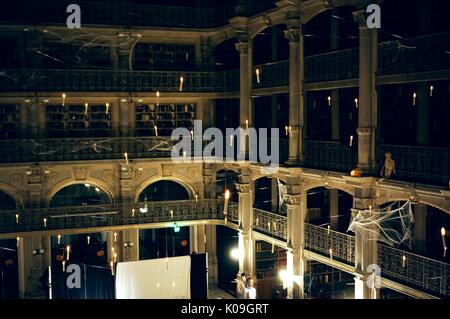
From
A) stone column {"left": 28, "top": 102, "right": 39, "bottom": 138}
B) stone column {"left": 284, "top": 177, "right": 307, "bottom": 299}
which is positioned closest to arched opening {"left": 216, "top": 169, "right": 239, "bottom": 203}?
stone column {"left": 284, "top": 177, "right": 307, "bottom": 299}

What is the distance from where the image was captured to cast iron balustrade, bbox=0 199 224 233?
914 inches

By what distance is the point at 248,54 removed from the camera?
23.4 m

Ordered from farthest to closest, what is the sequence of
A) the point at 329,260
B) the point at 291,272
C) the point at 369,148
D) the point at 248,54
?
the point at 248,54, the point at 291,272, the point at 329,260, the point at 369,148

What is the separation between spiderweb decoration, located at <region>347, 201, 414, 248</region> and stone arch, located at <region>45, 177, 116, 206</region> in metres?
11.0

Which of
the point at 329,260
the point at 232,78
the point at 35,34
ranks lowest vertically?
the point at 329,260

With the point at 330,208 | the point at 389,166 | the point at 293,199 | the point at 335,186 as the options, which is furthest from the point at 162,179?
the point at 389,166

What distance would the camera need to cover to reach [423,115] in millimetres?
16531

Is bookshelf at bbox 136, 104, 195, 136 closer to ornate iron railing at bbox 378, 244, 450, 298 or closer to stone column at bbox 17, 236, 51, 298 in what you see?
stone column at bbox 17, 236, 51, 298

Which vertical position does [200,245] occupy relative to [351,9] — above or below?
below

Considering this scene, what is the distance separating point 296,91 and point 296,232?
463 centimetres

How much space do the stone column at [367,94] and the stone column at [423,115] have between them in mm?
1173

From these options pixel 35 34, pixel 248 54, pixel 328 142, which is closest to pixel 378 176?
pixel 328 142

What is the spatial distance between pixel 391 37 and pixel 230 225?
33.8 ft

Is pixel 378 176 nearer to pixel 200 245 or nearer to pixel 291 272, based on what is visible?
pixel 291 272
